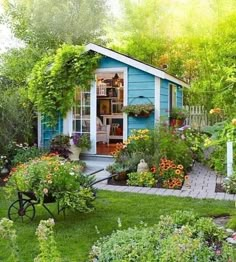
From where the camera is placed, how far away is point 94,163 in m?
9.73

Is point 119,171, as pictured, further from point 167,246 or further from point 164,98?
point 167,246

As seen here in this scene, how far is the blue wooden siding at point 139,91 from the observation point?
376 inches

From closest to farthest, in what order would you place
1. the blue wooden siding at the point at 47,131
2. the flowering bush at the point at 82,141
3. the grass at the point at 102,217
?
the grass at the point at 102,217
the flowering bush at the point at 82,141
the blue wooden siding at the point at 47,131

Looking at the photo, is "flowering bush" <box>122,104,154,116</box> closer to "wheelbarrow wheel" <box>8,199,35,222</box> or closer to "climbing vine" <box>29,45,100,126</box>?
"climbing vine" <box>29,45,100,126</box>

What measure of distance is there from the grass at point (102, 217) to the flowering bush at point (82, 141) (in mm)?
3039

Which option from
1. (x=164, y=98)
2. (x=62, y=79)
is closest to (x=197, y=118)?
(x=164, y=98)

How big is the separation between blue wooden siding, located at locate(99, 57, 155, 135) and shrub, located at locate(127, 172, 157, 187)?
204 cm

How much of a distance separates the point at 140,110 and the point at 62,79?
2.17 meters

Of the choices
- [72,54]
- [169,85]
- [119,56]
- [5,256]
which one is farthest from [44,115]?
[5,256]

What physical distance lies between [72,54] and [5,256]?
6709 mm

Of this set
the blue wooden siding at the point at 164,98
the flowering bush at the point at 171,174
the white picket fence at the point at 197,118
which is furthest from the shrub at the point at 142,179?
the white picket fence at the point at 197,118

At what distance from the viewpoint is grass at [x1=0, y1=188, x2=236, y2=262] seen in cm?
419

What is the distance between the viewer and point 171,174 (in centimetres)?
766

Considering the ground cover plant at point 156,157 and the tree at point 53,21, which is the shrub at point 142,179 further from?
the tree at point 53,21
